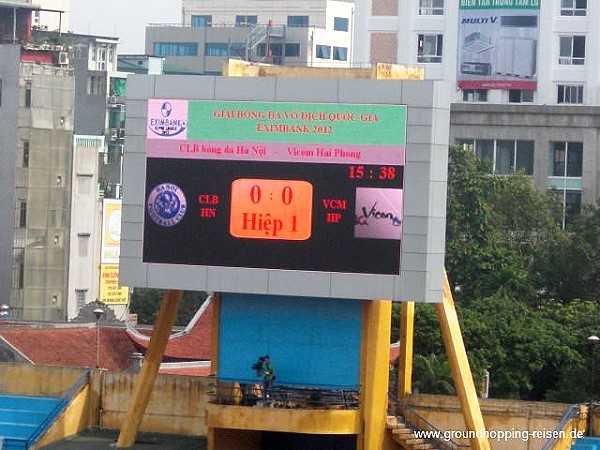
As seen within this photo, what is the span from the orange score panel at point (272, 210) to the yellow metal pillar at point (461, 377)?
13.5 ft

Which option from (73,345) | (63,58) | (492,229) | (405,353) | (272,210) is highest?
(63,58)

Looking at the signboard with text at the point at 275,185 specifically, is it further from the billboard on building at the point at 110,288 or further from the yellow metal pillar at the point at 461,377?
the billboard on building at the point at 110,288

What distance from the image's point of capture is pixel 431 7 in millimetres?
103625

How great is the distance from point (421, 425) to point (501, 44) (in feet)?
166

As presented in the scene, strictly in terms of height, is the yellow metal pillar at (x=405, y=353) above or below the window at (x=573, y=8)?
below

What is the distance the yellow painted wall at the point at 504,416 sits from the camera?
171ft

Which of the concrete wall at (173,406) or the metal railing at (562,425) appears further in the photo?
the concrete wall at (173,406)

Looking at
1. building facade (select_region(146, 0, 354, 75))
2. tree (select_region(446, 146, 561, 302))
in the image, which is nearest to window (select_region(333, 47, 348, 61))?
building facade (select_region(146, 0, 354, 75))

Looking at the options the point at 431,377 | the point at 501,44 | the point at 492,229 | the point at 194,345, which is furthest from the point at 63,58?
the point at 431,377

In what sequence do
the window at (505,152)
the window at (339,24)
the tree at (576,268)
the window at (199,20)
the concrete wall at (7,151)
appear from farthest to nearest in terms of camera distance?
1. the window at (199,20)
2. the window at (339,24)
3. the window at (505,152)
4. the concrete wall at (7,151)
5. the tree at (576,268)

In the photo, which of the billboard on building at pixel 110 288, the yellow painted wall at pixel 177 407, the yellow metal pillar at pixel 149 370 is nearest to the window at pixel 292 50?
the billboard on building at pixel 110 288

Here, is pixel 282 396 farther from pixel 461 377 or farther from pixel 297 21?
pixel 297 21

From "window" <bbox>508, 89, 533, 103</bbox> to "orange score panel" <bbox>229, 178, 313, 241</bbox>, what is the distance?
175 ft

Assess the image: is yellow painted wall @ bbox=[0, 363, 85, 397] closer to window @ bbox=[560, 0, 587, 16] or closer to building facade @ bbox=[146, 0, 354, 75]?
window @ bbox=[560, 0, 587, 16]
